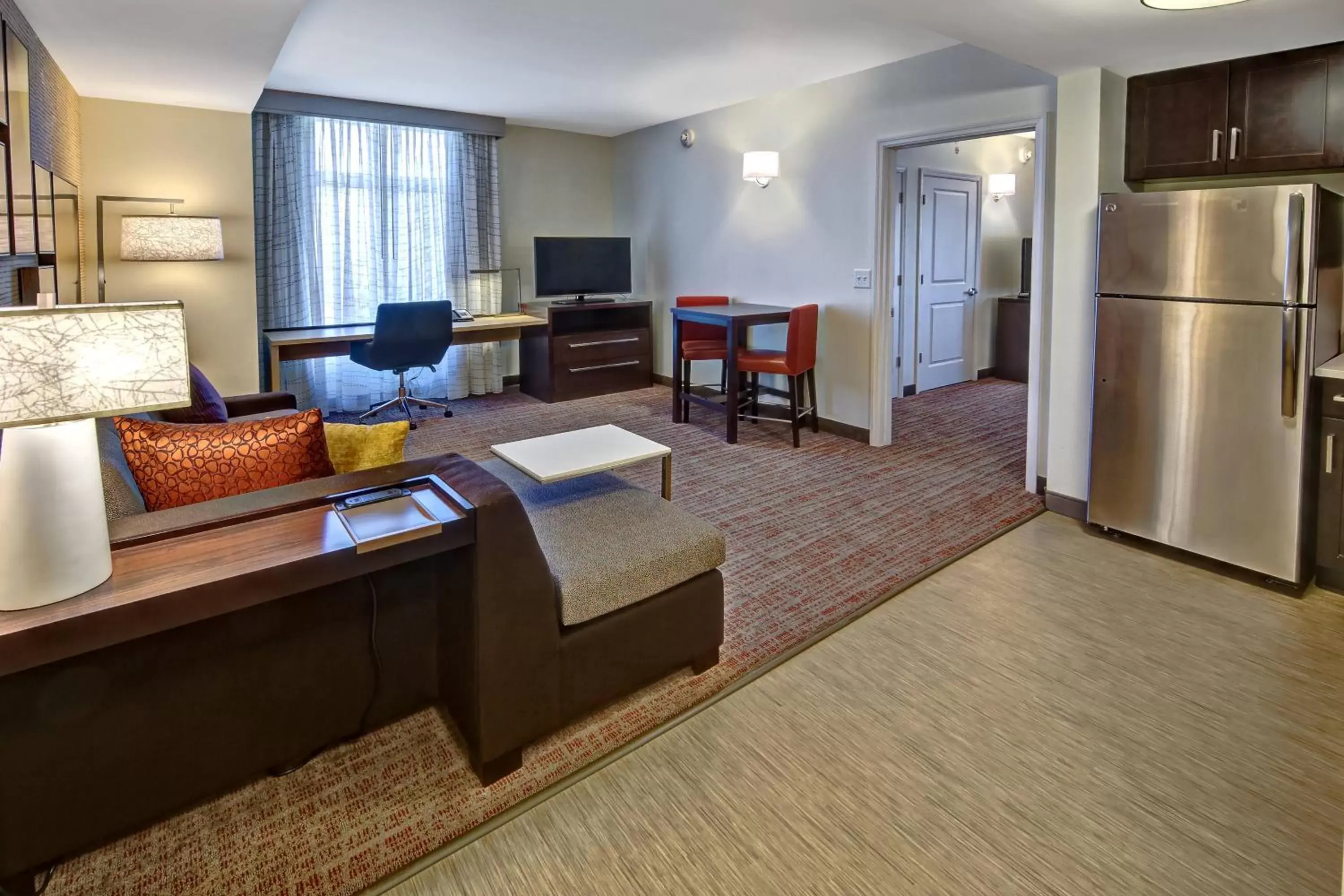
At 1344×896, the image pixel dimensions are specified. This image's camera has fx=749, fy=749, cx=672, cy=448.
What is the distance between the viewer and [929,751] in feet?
6.48

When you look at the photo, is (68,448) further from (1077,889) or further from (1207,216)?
(1207,216)

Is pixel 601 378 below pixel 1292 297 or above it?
below

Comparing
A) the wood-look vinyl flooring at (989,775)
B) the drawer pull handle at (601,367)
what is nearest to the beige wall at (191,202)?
the drawer pull handle at (601,367)

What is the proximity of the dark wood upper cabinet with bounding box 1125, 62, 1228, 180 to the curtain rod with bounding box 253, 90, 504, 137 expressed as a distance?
4.78 metres

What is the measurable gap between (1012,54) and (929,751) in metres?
2.81

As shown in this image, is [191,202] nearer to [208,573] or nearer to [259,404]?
[259,404]

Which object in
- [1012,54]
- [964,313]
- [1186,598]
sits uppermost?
[1012,54]

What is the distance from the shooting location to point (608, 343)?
21.9 ft

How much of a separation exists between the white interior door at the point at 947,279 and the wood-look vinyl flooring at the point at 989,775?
424 cm

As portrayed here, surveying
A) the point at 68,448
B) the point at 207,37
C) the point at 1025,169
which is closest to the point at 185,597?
the point at 68,448

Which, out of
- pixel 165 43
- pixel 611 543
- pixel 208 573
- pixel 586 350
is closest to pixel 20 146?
pixel 165 43

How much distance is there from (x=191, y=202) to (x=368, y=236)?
1.57 m

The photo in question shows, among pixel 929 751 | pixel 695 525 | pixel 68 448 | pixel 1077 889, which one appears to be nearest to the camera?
pixel 68 448

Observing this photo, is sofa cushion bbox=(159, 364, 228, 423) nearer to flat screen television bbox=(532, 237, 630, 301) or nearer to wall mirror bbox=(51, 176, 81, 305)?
wall mirror bbox=(51, 176, 81, 305)
